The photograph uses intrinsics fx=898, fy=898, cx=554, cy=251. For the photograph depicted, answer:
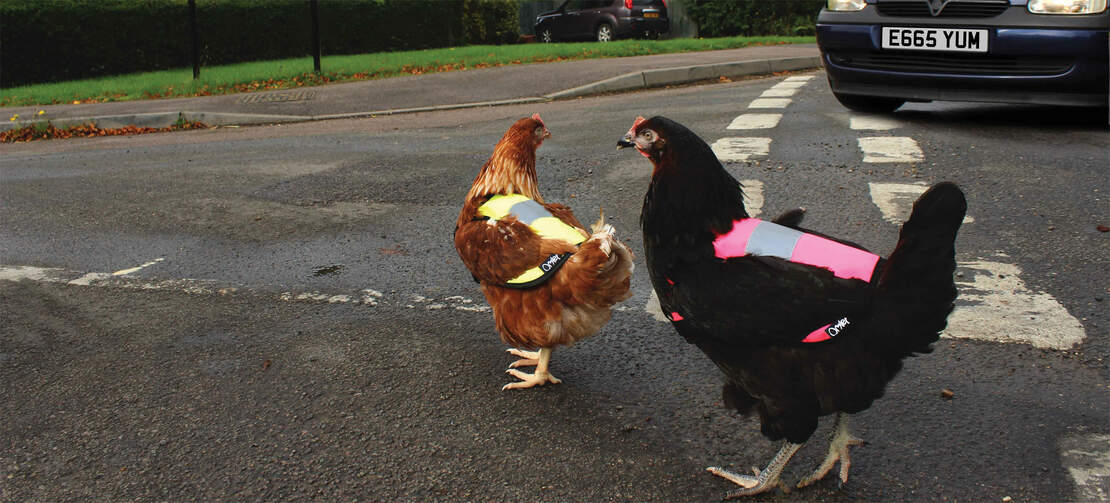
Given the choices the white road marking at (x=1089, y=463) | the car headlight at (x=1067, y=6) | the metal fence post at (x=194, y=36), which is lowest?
the white road marking at (x=1089, y=463)

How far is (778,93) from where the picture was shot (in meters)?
11.0

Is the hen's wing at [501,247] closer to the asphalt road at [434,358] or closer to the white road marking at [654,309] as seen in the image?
the asphalt road at [434,358]

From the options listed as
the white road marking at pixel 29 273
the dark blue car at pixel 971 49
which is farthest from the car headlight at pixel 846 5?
the white road marking at pixel 29 273

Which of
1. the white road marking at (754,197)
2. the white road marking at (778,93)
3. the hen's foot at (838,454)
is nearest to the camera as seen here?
the hen's foot at (838,454)

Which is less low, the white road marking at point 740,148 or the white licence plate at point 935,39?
the white licence plate at point 935,39

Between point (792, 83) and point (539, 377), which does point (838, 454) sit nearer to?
point (539, 377)

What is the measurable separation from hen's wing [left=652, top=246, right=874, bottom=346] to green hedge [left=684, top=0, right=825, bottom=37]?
2237cm

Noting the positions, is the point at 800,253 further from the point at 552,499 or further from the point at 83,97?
the point at 83,97

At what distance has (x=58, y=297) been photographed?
4.66m

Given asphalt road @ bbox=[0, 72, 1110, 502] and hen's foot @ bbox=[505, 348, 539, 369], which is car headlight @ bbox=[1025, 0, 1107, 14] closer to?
asphalt road @ bbox=[0, 72, 1110, 502]

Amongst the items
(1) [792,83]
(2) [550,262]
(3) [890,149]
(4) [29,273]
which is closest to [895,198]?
(3) [890,149]

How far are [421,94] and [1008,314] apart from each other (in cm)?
991

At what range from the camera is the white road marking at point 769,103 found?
9.78m

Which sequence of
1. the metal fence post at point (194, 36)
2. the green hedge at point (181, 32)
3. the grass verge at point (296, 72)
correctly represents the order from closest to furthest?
the grass verge at point (296, 72), the metal fence post at point (194, 36), the green hedge at point (181, 32)
